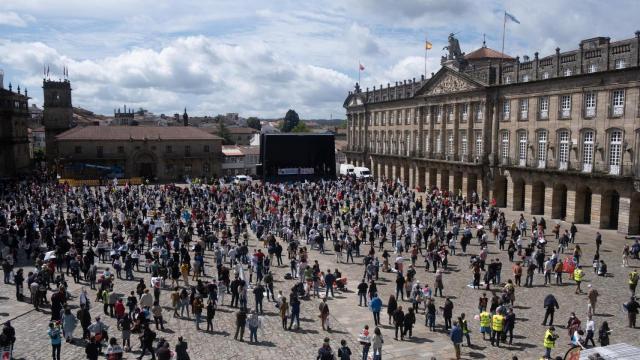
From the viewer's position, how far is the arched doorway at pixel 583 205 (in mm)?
38562

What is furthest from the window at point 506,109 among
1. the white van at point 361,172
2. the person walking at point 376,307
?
the person walking at point 376,307

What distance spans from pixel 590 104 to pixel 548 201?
8356 millimetres

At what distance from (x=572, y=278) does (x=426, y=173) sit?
36653mm

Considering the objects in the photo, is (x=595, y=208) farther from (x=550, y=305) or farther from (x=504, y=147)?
(x=550, y=305)

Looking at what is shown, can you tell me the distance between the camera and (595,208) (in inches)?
1452

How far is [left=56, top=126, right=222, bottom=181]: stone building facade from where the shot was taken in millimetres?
68750

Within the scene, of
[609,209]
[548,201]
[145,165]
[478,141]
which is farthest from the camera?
[145,165]

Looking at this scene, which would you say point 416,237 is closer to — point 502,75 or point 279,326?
point 279,326

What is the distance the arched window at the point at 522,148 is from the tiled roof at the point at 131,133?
45.3 metres

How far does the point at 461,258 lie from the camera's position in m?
27.8

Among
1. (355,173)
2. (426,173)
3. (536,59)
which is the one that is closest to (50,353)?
(536,59)

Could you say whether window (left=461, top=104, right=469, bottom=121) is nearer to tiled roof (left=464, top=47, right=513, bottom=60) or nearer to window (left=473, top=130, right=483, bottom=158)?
window (left=473, top=130, right=483, bottom=158)

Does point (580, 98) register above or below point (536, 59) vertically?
below

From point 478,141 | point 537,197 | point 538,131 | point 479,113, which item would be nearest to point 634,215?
point 537,197
